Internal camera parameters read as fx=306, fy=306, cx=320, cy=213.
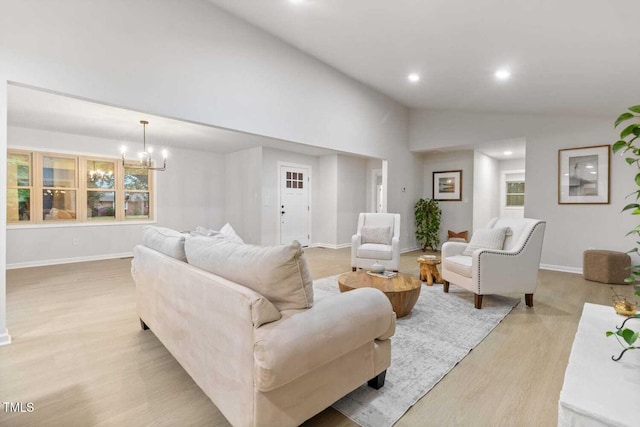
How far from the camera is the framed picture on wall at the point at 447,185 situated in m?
7.03

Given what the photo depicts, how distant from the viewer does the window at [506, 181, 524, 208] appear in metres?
7.70

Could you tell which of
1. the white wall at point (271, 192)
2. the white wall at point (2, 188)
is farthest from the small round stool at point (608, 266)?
the white wall at point (2, 188)

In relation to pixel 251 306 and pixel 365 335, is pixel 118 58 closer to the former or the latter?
pixel 251 306

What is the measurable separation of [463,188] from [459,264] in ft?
13.6

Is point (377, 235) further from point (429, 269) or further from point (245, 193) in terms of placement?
point (245, 193)

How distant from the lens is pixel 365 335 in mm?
1562

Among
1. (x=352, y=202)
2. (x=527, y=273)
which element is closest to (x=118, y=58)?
(x=527, y=273)

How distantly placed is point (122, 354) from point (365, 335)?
1.84 meters

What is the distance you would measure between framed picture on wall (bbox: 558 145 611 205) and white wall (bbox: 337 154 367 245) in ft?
13.4

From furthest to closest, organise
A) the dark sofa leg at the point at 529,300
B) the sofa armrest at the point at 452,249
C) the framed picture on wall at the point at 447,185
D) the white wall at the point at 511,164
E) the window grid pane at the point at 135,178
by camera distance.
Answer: the white wall at the point at 511,164, the framed picture on wall at the point at 447,185, the window grid pane at the point at 135,178, the sofa armrest at the point at 452,249, the dark sofa leg at the point at 529,300

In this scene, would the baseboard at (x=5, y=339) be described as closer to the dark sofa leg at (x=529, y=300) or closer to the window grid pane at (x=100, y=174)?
the window grid pane at (x=100, y=174)

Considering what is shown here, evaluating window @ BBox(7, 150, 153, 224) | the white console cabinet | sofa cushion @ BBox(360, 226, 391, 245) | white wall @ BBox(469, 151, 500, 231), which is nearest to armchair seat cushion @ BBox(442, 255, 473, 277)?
sofa cushion @ BBox(360, 226, 391, 245)

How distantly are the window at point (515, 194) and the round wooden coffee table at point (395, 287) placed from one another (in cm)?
631

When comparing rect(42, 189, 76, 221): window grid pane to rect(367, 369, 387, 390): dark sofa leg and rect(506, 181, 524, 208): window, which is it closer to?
rect(367, 369, 387, 390): dark sofa leg
